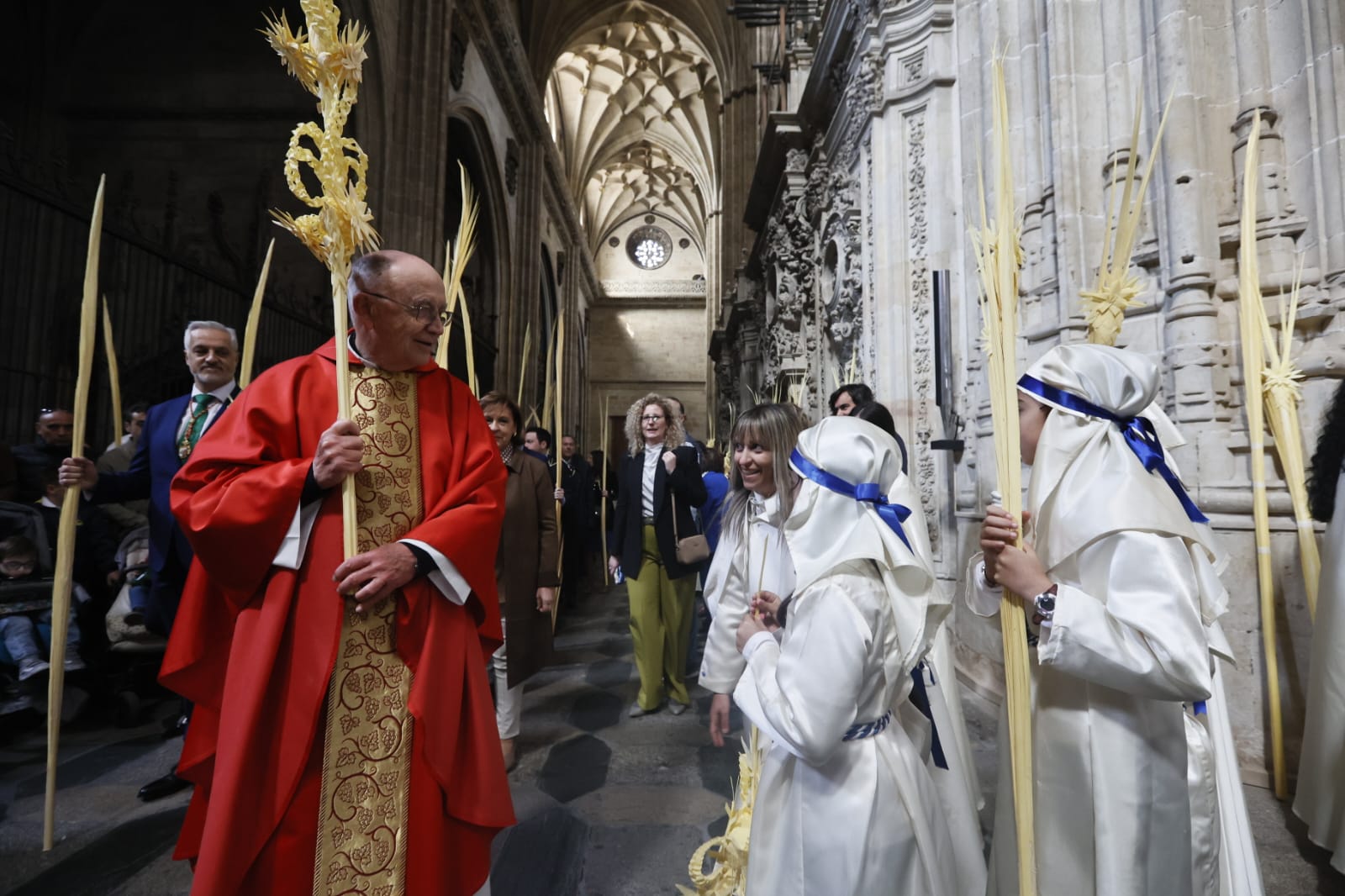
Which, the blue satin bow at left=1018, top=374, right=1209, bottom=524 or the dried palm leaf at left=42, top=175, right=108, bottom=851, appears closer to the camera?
the blue satin bow at left=1018, top=374, right=1209, bottom=524

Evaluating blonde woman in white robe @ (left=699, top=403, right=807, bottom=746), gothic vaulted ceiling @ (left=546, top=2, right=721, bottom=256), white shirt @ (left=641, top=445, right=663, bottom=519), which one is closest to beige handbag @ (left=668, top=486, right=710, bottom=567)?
white shirt @ (left=641, top=445, right=663, bottom=519)

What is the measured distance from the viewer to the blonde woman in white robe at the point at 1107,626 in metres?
1.13

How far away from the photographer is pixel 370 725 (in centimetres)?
141

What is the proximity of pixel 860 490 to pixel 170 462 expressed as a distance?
8.64 ft

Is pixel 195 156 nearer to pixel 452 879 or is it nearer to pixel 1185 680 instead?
pixel 452 879

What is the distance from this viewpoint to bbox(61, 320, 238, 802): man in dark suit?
2.50m

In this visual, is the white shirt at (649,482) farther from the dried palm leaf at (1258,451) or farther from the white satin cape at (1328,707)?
the white satin cape at (1328,707)

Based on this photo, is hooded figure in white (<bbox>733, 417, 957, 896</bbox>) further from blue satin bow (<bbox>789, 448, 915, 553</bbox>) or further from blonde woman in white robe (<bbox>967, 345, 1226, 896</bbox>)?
blonde woman in white robe (<bbox>967, 345, 1226, 896</bbox>)

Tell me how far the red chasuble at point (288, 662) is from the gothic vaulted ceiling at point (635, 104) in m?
20.4

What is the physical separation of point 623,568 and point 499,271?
10.2m

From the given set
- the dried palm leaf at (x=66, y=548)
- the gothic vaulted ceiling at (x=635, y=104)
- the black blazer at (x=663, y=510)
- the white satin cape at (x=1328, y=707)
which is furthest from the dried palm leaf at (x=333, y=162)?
the gothic vaulted ceiling at (x=635, y=104)

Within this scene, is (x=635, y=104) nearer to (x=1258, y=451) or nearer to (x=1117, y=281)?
(x=1258, y=451)

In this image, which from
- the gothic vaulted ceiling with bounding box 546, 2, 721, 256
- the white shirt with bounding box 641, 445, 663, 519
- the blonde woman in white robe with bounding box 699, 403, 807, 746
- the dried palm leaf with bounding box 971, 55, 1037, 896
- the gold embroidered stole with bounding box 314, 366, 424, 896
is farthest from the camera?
the gothic vaulted ceiling with bounding box 546, 2, 721, 256

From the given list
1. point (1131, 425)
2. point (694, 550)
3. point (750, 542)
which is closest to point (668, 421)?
point (694, 550)
